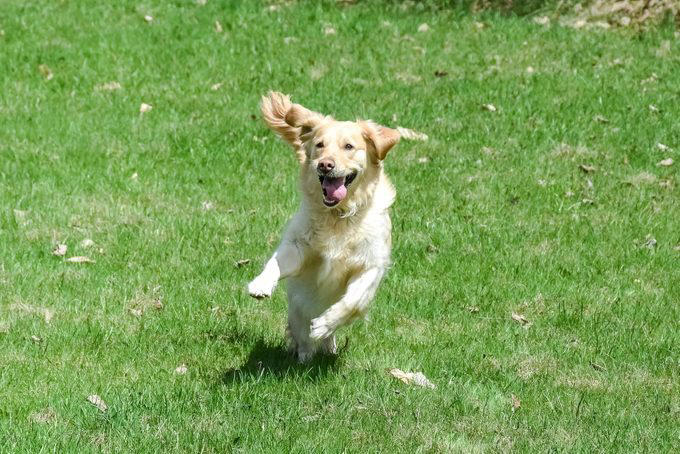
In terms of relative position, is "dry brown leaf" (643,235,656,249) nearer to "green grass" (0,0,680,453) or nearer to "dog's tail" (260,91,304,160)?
"green grass" (0,0,680,453)

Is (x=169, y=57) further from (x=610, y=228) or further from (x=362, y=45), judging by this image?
(x=610, y=228)

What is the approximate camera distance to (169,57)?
1177cm

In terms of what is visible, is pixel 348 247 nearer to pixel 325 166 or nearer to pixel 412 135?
pixel 325 166

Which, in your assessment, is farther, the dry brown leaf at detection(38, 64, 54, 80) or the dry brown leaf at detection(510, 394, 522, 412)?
the dry brown leaf at detection(38, 64, 54, 80)

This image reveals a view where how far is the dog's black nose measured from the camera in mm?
5344

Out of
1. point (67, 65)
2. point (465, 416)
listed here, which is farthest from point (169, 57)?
point (465, 416)

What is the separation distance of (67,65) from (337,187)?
22.5ft

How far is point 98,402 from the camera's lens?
5035 millimetres

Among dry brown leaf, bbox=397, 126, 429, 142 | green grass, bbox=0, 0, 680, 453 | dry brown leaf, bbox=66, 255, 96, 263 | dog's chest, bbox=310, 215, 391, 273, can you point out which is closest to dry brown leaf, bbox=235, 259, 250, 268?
green grass, bbox=0, 0, 680, 453

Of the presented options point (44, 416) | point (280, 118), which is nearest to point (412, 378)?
point (280, 118)

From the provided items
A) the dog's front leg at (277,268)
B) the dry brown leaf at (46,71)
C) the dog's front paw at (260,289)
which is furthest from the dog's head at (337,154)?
the dry brown leaf at (46,71)

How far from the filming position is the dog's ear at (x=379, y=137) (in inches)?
226

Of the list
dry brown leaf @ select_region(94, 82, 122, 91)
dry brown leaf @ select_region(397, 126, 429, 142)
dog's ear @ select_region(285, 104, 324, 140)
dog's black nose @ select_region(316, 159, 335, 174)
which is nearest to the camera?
dog's black nose @ select_region(316, 159, 335, 174)

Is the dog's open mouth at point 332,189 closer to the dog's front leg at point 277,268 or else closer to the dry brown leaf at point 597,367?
the dog's front leg at point 277,268
